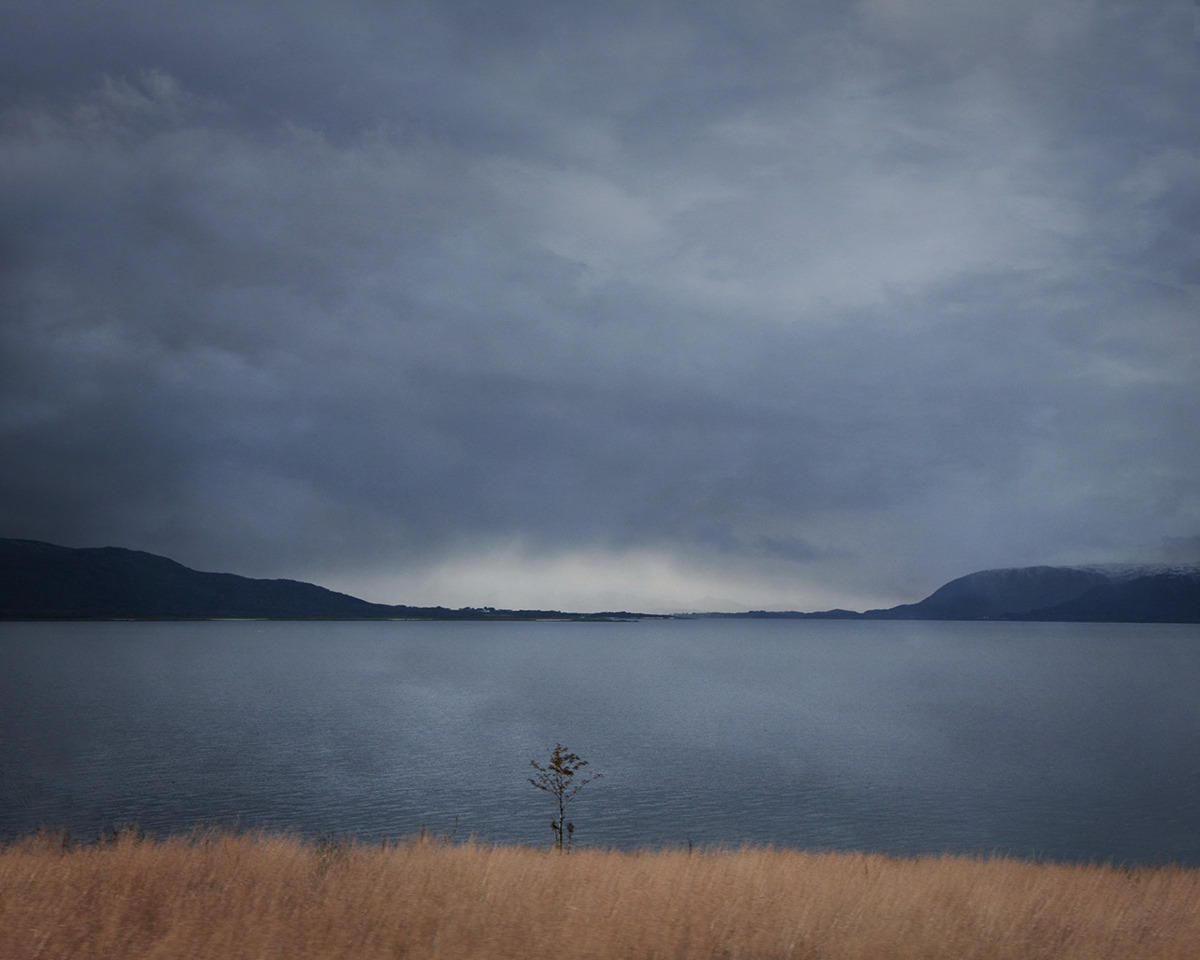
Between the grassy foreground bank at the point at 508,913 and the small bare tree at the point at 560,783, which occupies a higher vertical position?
the grassy foreground bank at the point at 508,913

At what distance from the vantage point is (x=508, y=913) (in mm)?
11945

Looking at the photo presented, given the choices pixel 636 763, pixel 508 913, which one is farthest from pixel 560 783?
pixel 636 763

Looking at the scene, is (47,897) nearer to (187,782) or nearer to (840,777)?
(187,782)

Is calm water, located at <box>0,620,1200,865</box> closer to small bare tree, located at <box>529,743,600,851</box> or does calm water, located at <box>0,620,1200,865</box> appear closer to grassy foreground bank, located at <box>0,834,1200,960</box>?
small bare tree, located at <box>529,743,600,851</box>

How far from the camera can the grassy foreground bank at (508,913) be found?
10430mm

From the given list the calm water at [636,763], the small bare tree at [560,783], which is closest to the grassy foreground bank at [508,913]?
the small bare tree at [560,783]

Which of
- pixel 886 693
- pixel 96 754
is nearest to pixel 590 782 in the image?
pixel 96 754

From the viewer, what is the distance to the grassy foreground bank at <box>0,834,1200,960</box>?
10.4m

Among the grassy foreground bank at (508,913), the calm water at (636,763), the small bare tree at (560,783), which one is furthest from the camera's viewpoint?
the calm water at (636,763)

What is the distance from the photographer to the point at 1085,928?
12836mm

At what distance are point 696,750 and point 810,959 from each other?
67422mm

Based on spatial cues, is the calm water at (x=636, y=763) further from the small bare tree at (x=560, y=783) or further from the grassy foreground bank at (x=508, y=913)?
the grassy foreground bank at (x=508, y=913)

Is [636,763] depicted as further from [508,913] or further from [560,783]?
[508,913]

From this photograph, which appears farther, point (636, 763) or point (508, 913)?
point (636, 763)
